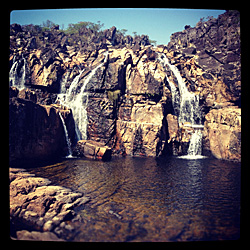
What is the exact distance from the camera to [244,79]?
772 centimetres

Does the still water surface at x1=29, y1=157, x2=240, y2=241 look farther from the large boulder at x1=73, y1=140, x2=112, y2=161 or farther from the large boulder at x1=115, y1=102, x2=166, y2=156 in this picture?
the large boulder at x1=115, y1=102, x2=166, y2=156

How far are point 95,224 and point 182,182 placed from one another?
8112mm

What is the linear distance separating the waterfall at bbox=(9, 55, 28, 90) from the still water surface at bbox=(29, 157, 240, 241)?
15.3m

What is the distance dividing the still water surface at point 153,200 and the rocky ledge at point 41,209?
551mm

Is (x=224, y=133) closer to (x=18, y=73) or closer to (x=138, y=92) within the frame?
(x=138, y=92)

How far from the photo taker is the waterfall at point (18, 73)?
25875 millimetres

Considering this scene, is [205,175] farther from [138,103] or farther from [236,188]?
[138,103]

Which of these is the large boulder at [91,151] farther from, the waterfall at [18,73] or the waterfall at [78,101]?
the waterfall at [18,73]

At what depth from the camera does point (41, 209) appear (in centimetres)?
982

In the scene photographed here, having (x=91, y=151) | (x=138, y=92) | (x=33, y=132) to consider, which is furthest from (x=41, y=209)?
(x=138, y=92)

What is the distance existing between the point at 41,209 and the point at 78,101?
18.5 metres

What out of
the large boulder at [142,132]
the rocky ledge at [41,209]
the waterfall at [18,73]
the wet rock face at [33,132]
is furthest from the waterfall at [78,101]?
the rocky ledge at [41,209]

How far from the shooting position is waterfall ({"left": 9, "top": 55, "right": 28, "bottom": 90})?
25.9m

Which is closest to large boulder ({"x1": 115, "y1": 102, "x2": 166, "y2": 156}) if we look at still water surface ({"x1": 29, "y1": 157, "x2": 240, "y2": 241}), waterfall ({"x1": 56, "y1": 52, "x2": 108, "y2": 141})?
waterfall ({"x1": 56, "y1": 52, "x2": 108, "y2": 141})
